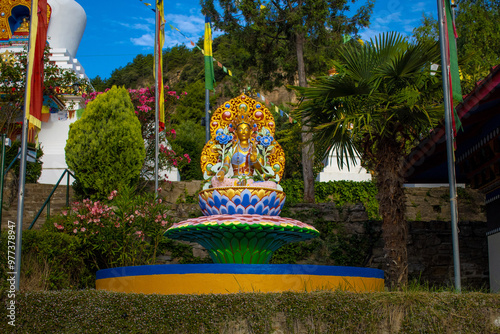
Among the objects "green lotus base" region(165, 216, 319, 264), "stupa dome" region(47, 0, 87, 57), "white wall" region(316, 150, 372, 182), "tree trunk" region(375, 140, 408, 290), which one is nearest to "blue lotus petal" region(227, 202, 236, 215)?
"green lotus base" region(165, 216, 319, 264)

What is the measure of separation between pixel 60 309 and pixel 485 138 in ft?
24.3

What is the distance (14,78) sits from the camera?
671 inches

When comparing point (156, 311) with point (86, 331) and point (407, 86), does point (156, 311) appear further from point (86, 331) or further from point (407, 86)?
point (407, 86)

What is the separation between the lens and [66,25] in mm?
22984

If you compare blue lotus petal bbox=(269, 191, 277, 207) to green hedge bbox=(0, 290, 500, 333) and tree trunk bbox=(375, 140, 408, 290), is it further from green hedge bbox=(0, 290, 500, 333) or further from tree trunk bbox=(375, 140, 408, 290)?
green hedge bbox=(0, 290, 500, 333)

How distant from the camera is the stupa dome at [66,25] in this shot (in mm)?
22688

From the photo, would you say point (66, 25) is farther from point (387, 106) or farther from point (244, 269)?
point (244, 269)

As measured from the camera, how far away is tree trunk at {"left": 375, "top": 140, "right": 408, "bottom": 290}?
8781 mm

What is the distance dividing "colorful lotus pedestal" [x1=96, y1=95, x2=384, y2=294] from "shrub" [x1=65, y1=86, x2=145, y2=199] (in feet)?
16.3

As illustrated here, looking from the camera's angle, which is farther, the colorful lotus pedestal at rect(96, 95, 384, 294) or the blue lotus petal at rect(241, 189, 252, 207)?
the blue lotus petal at rect(241, 189, 252, 207)

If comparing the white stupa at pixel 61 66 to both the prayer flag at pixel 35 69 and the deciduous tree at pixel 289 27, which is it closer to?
the deciduous tree at pixel 289 27

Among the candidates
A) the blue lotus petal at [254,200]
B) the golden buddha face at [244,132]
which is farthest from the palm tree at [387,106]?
the blue lotus petal at [254,200]

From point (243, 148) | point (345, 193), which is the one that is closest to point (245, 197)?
point (243, 148)

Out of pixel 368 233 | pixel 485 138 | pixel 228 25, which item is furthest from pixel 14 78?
pixel 485 138
